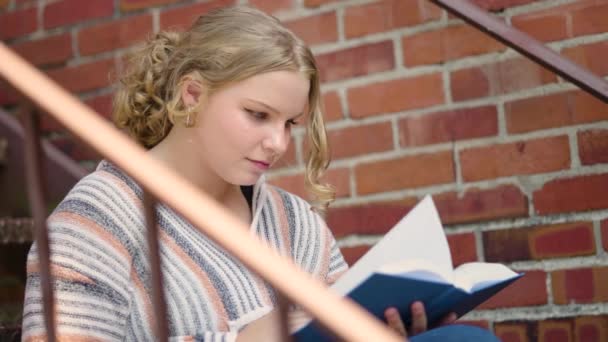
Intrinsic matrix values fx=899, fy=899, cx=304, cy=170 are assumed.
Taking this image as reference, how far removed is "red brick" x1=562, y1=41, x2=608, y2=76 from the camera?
6.52 ft

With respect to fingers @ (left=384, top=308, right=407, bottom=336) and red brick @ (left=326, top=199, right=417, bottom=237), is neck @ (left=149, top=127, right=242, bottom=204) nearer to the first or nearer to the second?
fingers @ (left=384, top=308, right=407, bottom=336)

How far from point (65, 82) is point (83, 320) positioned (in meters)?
1.42

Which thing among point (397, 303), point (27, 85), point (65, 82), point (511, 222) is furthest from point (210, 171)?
point (65, 82)

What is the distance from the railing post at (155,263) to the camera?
0.98 meters

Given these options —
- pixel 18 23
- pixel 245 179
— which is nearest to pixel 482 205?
pixel 245 179

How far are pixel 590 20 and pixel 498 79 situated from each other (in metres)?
0.24

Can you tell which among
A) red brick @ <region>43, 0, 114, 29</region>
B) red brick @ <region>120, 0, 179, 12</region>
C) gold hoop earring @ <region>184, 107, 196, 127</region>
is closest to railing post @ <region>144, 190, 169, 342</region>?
gold hoop earring @ <region>184, 107, 196, 127</region>

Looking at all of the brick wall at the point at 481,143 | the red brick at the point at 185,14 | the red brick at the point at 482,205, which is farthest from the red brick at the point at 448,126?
the red brick at the point at 185,14

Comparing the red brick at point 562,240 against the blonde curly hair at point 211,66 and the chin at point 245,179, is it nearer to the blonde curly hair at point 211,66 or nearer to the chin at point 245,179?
the blonde curly hair at point 211,66

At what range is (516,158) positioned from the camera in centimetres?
207

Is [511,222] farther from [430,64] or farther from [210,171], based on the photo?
[210,171]

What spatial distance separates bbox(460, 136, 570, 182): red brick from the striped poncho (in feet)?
2.24

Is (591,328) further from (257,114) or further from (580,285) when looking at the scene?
(257,114)

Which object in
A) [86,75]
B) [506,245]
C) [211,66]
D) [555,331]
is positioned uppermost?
[86,75]
